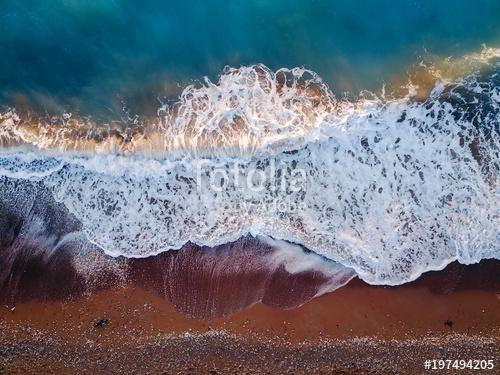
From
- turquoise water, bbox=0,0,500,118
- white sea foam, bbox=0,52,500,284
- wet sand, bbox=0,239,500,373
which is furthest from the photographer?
turquoise water, bbox=0,0,500,118

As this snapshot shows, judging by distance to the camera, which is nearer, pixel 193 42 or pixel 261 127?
pixel 261 127

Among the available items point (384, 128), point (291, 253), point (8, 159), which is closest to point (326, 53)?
point (384, 128)

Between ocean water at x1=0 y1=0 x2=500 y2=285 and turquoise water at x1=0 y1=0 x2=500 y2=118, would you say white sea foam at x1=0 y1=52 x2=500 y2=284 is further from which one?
turquoise water at x1=0 y1=0 x2=500 y2=118

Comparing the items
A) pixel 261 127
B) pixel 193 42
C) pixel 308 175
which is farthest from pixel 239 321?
pixel 193 42

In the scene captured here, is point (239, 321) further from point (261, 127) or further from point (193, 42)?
point (193, 42)

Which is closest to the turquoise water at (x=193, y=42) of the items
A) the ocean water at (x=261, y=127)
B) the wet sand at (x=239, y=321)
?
the ocean water at (x=261, y=127)

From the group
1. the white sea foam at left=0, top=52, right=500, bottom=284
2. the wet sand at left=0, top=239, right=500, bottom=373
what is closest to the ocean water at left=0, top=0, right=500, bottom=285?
the white sea foam at left=0, top=52, right=500, bottom=284
